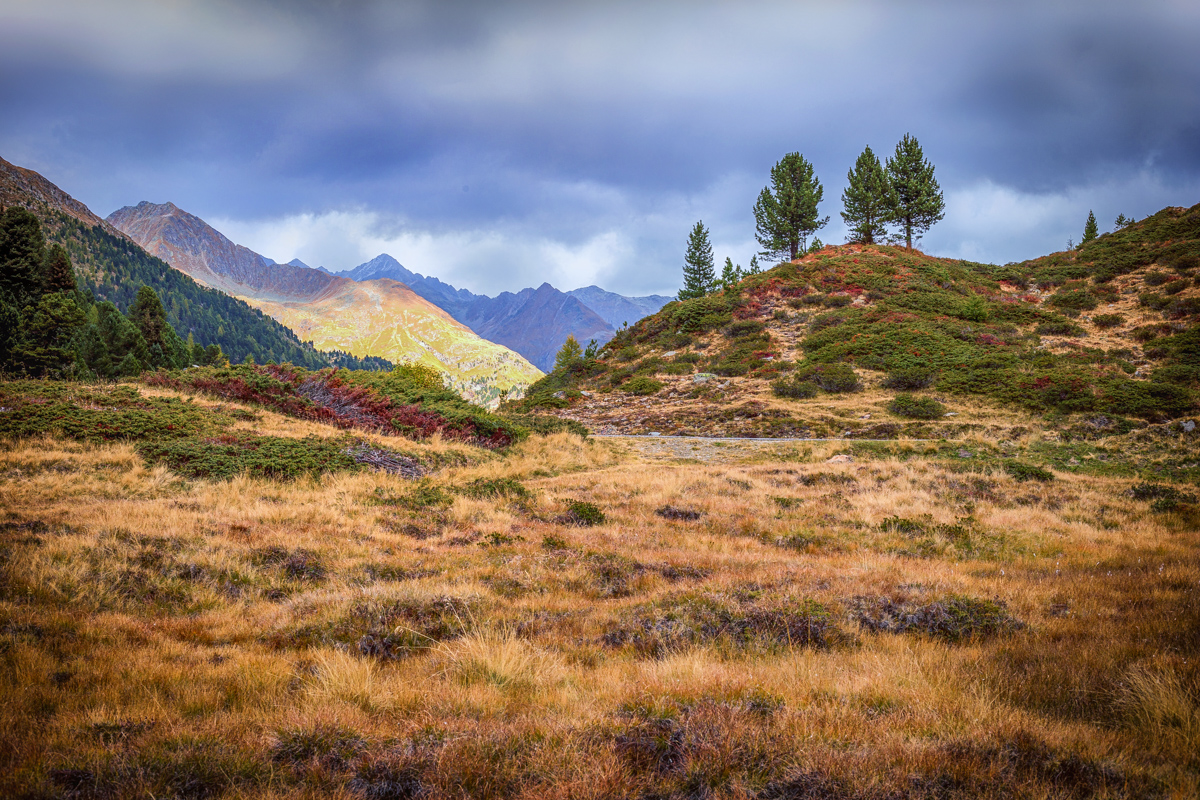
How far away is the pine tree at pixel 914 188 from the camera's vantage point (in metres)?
51.6

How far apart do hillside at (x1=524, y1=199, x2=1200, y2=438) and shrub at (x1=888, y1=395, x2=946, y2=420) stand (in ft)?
0.33

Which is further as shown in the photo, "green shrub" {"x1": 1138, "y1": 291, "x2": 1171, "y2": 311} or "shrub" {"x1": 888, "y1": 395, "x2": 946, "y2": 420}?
"green shrub" {"x1": 1138, "y1": 291, "x2": 1171, "y2": 311}

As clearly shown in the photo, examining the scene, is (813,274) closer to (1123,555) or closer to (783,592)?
(1123,555)

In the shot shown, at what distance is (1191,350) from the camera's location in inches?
1098

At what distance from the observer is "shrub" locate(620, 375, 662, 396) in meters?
36.6

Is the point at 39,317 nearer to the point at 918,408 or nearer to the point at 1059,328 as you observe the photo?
the point at 918,408

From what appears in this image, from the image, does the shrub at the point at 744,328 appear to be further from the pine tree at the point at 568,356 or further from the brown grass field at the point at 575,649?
the brown grass field at the point at 575,649

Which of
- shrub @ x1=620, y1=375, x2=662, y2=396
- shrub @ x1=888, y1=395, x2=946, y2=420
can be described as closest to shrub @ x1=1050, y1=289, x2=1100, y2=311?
shrub @ x1=888, y1=395, x2=946, y2=420

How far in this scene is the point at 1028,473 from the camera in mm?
14180

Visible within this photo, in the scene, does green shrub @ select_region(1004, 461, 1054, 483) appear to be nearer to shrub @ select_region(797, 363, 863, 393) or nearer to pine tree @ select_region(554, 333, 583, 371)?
shrub @ select_region(797, 363, 863, 393)

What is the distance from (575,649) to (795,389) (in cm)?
3030

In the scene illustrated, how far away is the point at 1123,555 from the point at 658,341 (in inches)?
1558

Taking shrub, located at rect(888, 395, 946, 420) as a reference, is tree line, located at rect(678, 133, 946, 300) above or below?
above

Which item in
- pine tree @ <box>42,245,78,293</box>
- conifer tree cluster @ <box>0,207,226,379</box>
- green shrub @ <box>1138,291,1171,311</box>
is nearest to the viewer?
green shrub @ <box>1138,291,1171,311</box>
